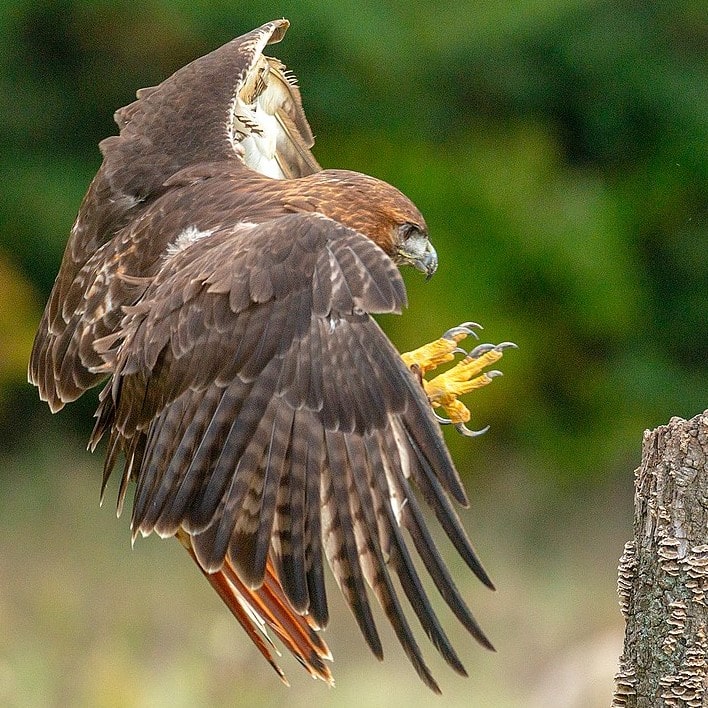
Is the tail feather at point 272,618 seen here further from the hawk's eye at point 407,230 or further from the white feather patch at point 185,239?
the hawk's eye at point 407,230

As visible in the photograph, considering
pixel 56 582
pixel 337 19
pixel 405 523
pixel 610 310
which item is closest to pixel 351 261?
pixel 405 523

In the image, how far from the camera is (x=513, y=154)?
1020 centimetres

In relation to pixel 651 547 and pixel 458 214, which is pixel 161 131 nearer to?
pixel 651 547

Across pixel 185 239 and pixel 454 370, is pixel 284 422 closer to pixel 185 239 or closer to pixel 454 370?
pixel 185 239

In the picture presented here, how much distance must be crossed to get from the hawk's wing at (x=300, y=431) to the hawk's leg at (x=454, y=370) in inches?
34.2

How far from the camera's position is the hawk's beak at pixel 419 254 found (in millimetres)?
4633

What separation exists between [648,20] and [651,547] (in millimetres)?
8011

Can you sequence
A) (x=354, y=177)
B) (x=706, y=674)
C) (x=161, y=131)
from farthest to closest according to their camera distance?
(x=161, y=131) < (x=354, y=177) < (x=706, y=674)

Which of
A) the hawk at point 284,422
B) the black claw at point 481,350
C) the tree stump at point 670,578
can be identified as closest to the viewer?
the tree stump at point 670,578

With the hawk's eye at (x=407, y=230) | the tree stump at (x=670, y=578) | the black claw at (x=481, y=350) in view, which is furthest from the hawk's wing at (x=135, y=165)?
the tree stump at (x=670, y=578)

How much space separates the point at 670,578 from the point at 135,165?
2625 mm

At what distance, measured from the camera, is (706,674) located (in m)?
2.94

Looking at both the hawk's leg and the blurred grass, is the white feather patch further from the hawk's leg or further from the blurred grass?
the blurred grass

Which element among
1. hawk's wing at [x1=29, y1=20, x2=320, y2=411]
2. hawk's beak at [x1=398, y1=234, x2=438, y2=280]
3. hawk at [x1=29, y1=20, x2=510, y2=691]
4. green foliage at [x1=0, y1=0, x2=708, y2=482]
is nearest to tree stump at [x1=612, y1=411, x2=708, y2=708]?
hawk at [x1=29, y1=20, x2=510, y2=691]
